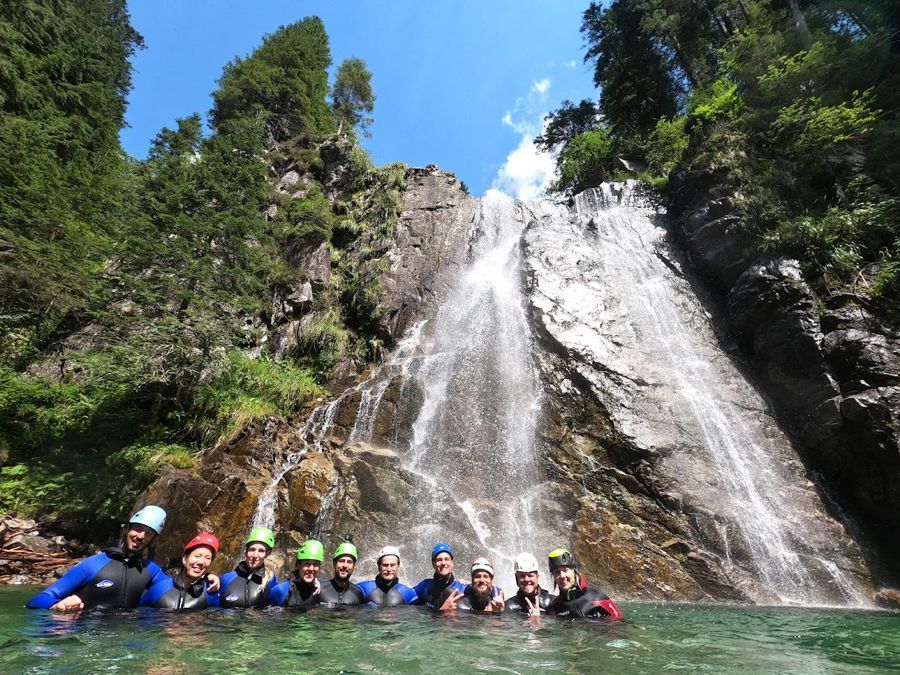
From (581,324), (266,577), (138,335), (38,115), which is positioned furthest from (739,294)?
(38,115)

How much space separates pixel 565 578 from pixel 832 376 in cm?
781

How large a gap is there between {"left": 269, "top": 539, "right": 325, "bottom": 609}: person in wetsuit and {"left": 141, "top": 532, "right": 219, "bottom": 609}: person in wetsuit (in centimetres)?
78

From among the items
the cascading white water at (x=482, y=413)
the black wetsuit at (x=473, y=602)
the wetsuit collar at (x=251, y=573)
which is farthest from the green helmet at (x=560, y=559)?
the wetsuit collar at (x=251, y=573)

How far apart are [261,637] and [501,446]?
7.15m

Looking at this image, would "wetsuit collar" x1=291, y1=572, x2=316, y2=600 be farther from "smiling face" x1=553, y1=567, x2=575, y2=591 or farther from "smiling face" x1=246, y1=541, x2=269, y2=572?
"smiling face" x1=553, y1=567, x2=575, y2=591

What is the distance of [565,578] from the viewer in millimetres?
5168

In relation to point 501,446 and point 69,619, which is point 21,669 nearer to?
point 69,619

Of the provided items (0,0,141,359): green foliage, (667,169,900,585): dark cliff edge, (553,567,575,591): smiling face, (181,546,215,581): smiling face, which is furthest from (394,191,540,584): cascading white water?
(0,0,141,359): green foliage

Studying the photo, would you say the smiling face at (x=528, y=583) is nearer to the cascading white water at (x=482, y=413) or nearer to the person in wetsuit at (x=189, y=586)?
the cascading white water at (x=482, y=413)

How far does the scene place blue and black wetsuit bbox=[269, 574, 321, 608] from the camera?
5195mm

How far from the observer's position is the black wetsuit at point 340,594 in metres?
5.35

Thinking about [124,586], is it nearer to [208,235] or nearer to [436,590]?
[436,590]

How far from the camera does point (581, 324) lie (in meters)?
12.6

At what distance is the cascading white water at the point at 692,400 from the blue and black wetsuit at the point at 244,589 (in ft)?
24.6
